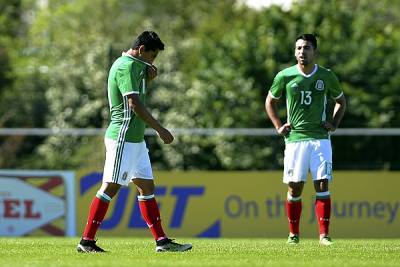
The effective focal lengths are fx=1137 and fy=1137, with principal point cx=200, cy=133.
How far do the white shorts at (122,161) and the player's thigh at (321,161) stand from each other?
2646 mm

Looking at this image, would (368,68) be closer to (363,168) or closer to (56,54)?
(363,168)

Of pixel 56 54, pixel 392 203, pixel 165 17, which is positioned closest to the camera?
pixel 392 203

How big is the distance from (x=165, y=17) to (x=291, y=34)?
26387 mm

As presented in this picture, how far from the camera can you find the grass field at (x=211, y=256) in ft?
33.7

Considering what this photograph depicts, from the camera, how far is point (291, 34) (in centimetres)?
3034

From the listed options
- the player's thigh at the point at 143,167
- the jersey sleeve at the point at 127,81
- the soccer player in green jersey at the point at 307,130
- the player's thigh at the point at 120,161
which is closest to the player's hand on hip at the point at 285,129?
the soccer player in green jersey at the point at 307,130

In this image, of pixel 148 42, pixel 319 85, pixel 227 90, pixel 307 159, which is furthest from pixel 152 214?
pixel 227 90

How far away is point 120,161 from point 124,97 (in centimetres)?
65

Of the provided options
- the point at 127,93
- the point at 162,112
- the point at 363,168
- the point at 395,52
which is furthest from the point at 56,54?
the point at 127,93

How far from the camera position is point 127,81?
11.4m

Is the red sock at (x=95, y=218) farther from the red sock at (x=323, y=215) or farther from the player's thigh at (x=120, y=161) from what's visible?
the red sock at (x=323, y=215)

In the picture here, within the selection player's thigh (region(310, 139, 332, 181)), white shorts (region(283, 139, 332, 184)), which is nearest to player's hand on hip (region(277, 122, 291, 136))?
white shorts (region(283, 139, 332, 184))

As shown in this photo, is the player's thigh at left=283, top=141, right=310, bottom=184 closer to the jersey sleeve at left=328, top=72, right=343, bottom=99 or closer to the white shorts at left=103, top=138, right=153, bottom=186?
the jersey sleeve at left=328, top=72, right=343, bottom=99

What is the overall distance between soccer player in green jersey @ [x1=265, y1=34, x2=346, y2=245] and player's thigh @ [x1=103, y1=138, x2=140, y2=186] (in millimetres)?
2623
